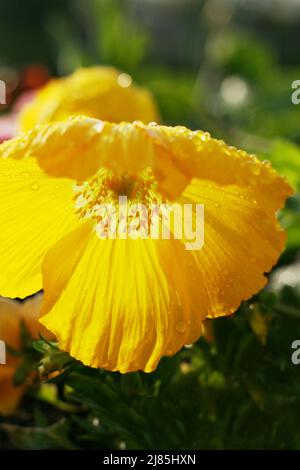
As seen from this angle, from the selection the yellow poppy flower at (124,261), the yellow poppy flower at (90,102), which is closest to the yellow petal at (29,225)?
the yellow poppy flower at (124,261)

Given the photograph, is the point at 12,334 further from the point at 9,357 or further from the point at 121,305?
the point at 121,305

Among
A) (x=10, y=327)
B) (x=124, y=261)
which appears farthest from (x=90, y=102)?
(x=124, y=261)

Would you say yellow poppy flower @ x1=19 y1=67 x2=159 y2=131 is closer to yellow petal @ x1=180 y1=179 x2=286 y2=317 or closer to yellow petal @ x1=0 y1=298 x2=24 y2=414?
yellow petal @ x1=0 y1=298 x2=24 y2=414

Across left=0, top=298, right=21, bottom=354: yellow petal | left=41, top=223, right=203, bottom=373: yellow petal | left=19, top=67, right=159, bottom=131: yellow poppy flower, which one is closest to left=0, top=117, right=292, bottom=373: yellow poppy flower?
left=41, top=223, right=203, bottom=373: yellow petal

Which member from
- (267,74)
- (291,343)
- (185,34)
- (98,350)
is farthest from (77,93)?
(185,34)

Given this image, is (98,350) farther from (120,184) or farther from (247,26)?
(247,26)

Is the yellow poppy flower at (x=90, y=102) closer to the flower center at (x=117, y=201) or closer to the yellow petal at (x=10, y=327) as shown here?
the yellow petal at (x=10, y=327)
